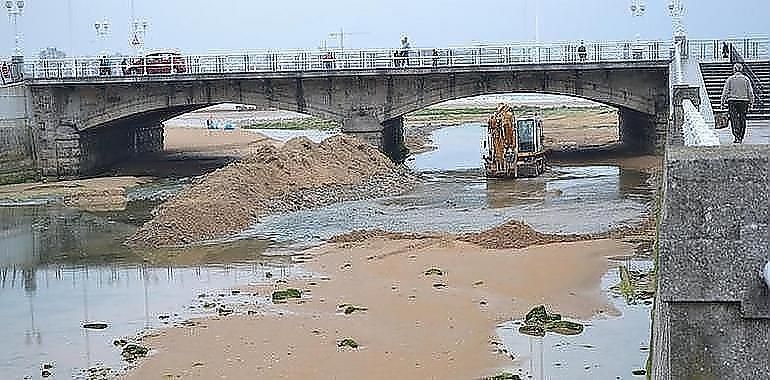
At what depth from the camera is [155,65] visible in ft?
161

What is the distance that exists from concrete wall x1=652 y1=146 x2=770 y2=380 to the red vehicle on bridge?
142ft

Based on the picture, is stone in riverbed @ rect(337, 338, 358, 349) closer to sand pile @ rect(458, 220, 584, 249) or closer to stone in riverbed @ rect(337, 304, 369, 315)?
stone in riverbed @ rect(337, 304, 369, 315)

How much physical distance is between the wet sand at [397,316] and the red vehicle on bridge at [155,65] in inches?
995

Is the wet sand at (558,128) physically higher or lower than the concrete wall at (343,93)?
lower

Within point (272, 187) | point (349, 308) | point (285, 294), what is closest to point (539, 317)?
point (349, 308)

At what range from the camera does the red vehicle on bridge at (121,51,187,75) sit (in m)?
48.8

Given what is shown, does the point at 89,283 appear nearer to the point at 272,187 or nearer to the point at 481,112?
the point at 272,187

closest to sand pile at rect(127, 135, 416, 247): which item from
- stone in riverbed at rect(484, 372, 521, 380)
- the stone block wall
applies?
the stone block wall

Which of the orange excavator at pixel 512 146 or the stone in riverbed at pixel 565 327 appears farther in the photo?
the orange excavator at pixel 512 146

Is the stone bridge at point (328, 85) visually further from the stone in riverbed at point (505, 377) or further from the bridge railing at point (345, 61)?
the stone in riverbed at point (505, 377)

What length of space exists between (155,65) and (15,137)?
7260 millimetres

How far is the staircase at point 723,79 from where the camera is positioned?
25.2 m

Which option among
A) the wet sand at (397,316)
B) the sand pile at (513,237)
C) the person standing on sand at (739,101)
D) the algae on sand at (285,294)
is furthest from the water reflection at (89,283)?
the person standing on sand at (739,101)

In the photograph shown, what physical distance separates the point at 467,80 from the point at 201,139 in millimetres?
32256
